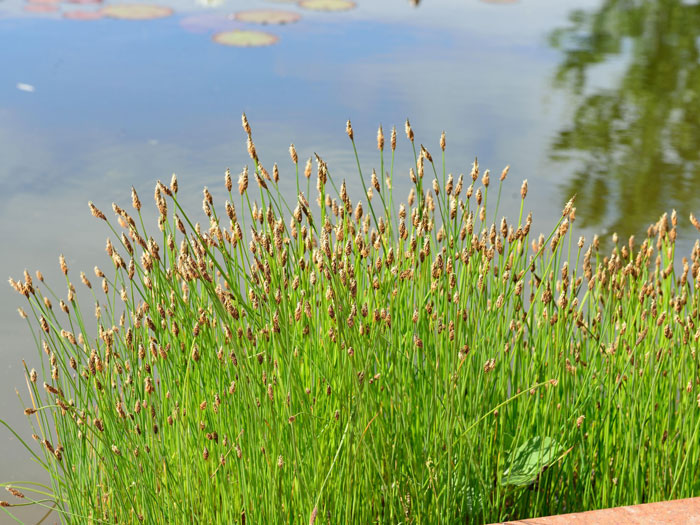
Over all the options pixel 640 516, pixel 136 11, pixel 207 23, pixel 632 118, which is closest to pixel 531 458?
pixel 640 516

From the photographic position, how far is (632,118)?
A: 5.53 metres

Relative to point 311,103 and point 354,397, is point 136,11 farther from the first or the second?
point 354,397

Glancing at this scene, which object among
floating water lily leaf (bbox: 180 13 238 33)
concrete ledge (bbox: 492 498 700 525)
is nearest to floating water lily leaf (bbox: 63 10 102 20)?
floating water lily leaf (bbox: 180 13 238 33)

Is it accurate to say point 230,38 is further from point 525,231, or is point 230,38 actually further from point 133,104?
point 525,231

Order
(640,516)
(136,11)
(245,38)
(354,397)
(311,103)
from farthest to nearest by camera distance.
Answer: (136,11)
(245,38)
(311,103)
(354,397)
(640,516)

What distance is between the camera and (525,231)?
1.90m

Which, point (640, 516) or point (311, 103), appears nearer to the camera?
point (640, 516)

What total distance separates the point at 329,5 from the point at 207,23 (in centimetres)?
140

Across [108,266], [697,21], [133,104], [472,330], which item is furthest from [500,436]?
[697,21]

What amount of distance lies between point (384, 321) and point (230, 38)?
18.4 ft

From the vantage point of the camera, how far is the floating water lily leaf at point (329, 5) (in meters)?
8.00

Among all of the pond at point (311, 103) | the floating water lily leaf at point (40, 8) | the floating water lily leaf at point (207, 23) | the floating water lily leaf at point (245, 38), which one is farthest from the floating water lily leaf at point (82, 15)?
the floating water lily leaf at point (245, 38)

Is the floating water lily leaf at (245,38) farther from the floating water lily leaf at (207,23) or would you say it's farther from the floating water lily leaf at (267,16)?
the floating water lily leaf at (267,16)

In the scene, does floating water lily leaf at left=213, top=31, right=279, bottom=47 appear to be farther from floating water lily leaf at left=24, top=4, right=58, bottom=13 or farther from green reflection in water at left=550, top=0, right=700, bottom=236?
green reflection in water at left=550, top=0, right=700, bottom=236
